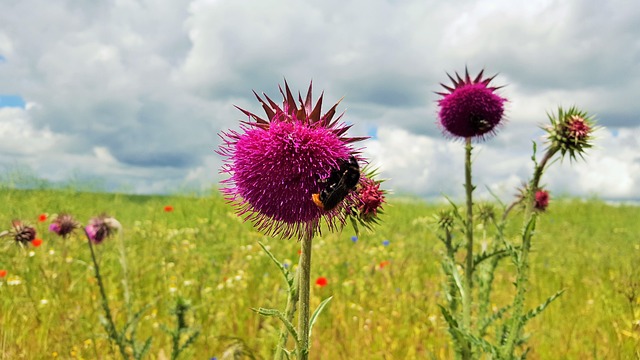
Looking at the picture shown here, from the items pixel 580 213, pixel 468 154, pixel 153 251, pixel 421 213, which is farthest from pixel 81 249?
pixel 580 213

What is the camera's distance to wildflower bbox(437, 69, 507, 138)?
4.37 meters

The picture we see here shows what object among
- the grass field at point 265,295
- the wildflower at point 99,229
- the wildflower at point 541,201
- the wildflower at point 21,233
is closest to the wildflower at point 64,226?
the wildflower at point 21,233

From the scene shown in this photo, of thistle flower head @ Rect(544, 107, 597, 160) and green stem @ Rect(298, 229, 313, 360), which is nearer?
green stem @ Rect(298, 229, 313, 360)

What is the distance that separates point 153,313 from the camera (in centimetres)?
575

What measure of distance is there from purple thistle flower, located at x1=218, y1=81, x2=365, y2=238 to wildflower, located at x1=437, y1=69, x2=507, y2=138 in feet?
7.80

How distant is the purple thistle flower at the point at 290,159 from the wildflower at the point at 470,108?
2378mm

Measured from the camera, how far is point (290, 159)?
2174 mm

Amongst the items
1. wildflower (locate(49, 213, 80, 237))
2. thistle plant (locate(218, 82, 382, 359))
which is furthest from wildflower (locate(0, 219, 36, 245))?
thistle plant (locate(218, 82, 382, 359))

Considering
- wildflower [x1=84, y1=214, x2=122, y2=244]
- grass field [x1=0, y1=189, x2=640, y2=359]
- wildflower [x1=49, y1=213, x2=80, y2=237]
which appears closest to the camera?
grass field [x1=0, y1=189, x2=640, y2=359]

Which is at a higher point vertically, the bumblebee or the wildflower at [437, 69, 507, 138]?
the wildflower at [437, 69, 507, 138]

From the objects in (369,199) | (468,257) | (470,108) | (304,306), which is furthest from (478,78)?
(304,306)

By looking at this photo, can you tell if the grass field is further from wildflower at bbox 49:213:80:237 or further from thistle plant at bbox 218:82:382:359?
thistle plant at bbox 218:82:382:359

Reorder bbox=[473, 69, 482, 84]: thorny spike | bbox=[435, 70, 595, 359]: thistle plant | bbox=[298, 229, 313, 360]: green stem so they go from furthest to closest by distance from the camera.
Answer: bbox=[473, 69, 482, 84]: thorny spike → bbox=[435, 70, 595, 359]: thistle plant → bbox=[298, 229, 313, 360]: green stem

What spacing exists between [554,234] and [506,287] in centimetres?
743
